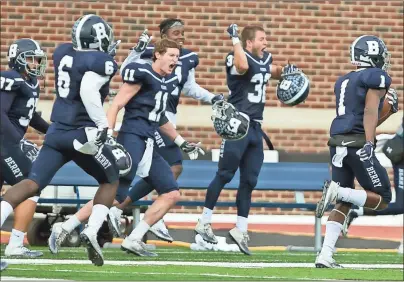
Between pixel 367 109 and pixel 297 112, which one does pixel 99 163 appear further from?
pixel 297 112

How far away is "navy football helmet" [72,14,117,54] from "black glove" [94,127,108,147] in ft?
2.14

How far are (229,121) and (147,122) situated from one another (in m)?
1.20

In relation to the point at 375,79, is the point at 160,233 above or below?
below

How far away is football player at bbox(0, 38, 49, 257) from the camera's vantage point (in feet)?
37.0

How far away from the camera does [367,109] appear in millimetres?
10461

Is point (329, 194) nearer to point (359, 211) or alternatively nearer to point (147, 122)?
point (147, 122)

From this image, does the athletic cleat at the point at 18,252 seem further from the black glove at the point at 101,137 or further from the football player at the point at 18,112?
the black glove at the point at 101,137

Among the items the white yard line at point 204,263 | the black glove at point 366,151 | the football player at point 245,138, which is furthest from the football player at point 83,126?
the football player at point 245,138

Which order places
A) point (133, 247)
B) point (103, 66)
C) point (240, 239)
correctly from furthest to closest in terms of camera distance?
point (240, 239) < point (133, 247) < point (103, 66)

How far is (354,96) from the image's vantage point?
35.0ft

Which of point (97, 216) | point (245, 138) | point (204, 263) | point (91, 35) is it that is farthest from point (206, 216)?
point (91, 35)

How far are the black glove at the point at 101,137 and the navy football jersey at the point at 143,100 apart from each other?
1.71m

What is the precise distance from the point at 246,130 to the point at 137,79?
5.23ft

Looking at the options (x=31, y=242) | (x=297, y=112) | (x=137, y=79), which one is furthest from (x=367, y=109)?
(x=297, y=112)
